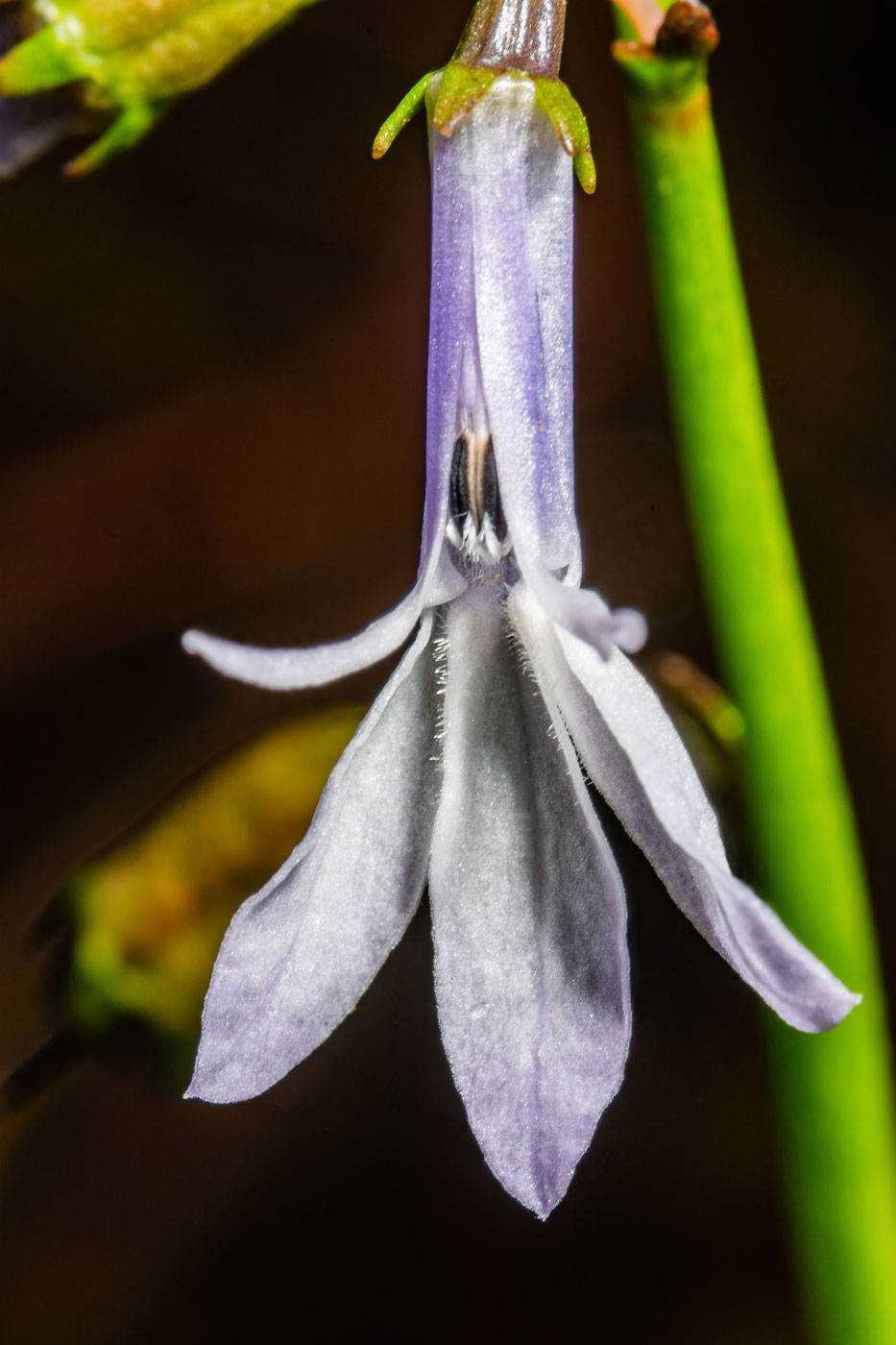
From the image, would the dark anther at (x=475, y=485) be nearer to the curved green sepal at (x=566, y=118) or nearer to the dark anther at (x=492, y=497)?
the dark anther at (x=492, y=497)

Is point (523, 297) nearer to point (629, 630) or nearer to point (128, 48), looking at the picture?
point (629, 630)

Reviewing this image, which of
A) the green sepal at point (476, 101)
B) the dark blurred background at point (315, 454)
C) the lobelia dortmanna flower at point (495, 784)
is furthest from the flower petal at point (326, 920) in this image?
the dark blurred background at point (315, 454)

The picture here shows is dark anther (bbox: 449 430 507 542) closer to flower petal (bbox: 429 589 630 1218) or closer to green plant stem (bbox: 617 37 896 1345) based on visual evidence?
flower petal (bbox: 429 589 630 1218)

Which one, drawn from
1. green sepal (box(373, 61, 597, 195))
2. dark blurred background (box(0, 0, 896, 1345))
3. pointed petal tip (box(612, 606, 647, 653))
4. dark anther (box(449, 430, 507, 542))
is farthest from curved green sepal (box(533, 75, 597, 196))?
dark blurred background (box(0, 0, 896, 1345))

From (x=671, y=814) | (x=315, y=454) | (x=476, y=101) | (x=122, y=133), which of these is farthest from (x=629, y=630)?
(x=315, y=454)

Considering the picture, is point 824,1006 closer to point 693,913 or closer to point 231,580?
point 693,913

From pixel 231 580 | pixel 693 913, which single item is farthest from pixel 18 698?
pixel 693 913

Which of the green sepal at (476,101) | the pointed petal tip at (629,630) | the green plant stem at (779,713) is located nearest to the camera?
the pointed petal tip at (629,630)
